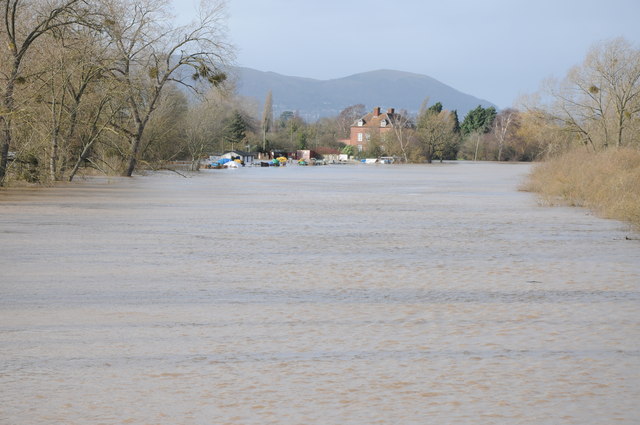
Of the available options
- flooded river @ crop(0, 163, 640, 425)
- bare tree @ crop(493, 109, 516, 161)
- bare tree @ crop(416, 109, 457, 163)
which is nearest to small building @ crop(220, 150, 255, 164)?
bare tree @ crop(416, 109, 457, 163)

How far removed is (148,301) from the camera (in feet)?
29.9

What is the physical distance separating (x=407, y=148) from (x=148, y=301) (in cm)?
11263

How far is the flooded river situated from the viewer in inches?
216

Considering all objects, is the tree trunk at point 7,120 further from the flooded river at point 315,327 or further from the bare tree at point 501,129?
the bare tree at point 501,129

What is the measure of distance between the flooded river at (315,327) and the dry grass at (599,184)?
438 cm

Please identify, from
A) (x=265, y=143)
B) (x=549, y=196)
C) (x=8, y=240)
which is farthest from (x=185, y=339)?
(x=265, y=143)

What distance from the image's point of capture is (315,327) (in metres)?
7.90

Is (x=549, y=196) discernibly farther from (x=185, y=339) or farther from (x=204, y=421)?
(x=204, y=421)

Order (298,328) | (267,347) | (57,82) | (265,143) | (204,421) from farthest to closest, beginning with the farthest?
(265,143) < (57,82) < (298,328) < (267,347) < (204,421)

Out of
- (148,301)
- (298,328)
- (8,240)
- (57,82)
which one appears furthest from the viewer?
(57,82)

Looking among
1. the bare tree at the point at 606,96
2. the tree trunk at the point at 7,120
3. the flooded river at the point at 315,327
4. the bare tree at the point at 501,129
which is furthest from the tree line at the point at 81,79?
the bare tree at the point at 501,129

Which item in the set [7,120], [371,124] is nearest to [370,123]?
[371,124]

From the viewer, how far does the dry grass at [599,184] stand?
21.1 m

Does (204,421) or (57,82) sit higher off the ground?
(57,82)
